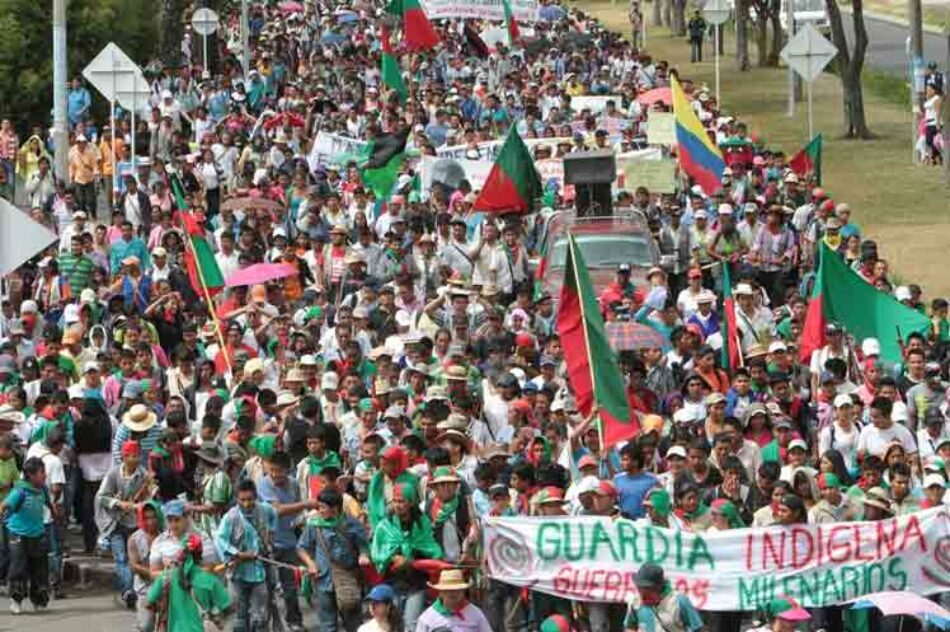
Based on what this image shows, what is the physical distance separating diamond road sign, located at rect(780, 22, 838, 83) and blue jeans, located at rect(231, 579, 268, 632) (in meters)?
16.7

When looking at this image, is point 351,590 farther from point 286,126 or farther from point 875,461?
point 286,126

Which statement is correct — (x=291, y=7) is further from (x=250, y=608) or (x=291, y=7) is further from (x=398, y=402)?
(x=250, y=608)

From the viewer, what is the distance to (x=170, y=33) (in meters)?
48.2

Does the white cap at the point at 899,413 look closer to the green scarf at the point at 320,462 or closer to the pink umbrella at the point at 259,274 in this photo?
the green scarf at the point at 320,462

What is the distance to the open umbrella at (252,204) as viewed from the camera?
29.7 metres

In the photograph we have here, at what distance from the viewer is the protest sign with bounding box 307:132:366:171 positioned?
115 feet

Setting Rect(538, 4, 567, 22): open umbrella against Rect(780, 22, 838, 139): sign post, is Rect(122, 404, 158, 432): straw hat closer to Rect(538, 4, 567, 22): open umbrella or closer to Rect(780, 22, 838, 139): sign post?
Rect(780, 22, 838, 139): sign post

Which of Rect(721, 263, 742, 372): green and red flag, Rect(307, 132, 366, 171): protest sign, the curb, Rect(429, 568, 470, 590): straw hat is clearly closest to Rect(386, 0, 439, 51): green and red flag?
Rect(307, 132, 366, 171): protest sign

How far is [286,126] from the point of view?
36.5 m

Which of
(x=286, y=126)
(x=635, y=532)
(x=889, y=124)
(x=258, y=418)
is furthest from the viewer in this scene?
(x=889, y=124)

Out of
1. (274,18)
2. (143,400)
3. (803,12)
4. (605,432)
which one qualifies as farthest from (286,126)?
(803,12)

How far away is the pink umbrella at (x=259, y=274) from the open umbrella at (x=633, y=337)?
370 cm

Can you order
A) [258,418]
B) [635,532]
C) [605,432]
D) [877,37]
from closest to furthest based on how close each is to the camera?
1. [635,532]
2. [605,432]
3. [258,418]
4. [877,37]

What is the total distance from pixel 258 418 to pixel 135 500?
144cm
